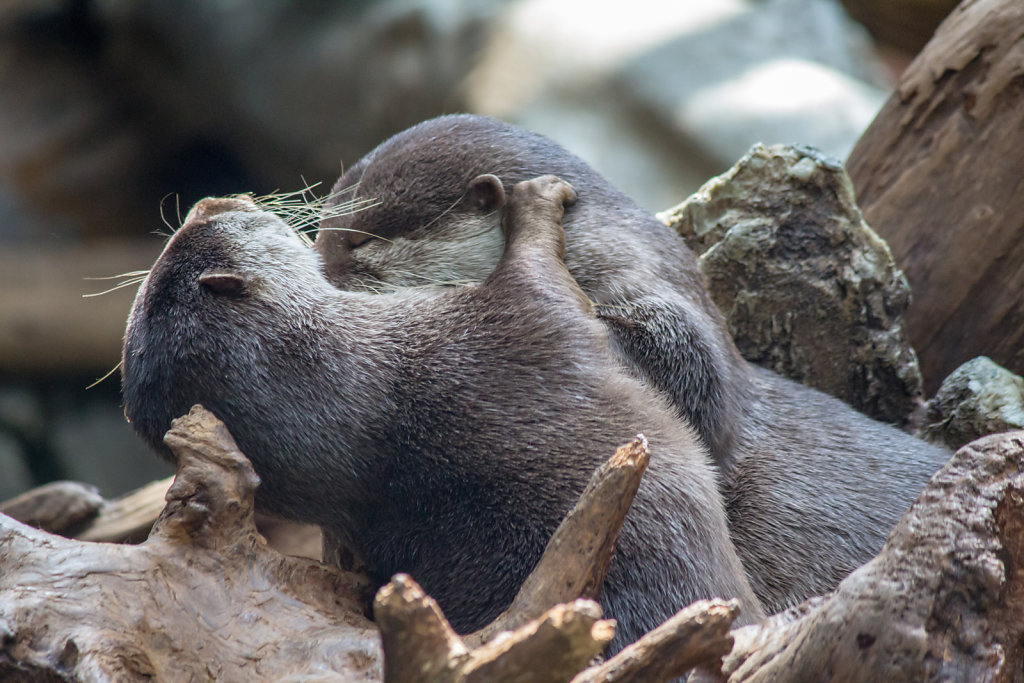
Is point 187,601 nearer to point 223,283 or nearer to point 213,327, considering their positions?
point 213,327

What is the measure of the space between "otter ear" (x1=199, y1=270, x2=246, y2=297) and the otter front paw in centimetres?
66

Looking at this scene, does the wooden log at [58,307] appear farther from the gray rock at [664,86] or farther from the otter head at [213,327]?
the otter head at [213,327]

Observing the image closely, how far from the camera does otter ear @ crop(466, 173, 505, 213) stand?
2.36 meters

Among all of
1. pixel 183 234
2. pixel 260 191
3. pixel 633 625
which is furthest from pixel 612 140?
pixel 633 625

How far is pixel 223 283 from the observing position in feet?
6.51

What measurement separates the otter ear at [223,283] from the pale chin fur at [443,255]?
0.45 meters

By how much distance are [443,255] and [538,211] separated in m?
0.29

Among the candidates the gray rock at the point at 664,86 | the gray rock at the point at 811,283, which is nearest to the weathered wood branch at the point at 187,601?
the gray rock at the point at 811,283

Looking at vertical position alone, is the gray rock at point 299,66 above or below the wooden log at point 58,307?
above

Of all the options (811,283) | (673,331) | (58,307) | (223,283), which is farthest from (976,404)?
(58,307)

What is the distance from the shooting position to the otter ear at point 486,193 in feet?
7.73

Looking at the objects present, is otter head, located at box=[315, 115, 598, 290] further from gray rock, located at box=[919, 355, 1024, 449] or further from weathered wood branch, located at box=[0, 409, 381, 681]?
gray rock, located at box=[919, 355, 1024, 449]

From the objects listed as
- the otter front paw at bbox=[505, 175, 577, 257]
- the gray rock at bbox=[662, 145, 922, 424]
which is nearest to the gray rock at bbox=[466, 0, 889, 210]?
the gray rock at bbox=[662, 145, 922, 424]

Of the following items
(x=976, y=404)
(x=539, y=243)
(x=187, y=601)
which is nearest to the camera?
(x=187, y=601)
